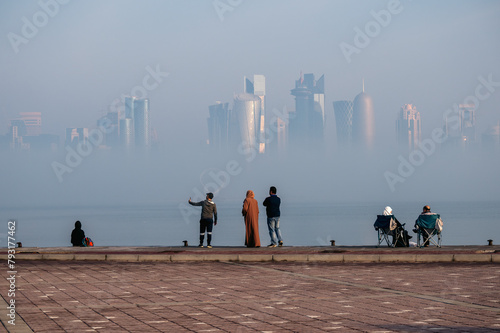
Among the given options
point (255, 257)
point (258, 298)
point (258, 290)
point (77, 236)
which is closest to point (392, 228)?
point (255, 257)

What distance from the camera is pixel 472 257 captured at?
779 inches

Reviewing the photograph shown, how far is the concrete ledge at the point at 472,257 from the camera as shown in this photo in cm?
1964

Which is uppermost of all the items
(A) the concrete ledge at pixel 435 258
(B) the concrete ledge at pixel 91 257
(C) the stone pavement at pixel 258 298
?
(B) the concrete ledge at pixel 91 257

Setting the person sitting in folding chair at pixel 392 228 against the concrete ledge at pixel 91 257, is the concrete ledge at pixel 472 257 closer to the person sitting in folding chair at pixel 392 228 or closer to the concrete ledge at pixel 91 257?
the person sitting in folding chair at pixel 392 228

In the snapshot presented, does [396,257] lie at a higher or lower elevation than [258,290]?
higher

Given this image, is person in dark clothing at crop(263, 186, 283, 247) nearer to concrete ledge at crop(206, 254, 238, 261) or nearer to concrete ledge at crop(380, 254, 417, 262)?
concrete ledge at crop(206, 254, 238, 261)

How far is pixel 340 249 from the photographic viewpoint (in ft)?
72.3

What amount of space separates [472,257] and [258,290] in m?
7.79

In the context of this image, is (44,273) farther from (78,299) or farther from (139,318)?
(139,318)

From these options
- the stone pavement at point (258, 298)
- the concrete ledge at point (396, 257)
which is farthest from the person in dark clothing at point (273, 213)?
the stone pavement at point (258, 298)

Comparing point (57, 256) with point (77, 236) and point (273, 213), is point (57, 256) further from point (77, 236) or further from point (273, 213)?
point (273, 213)

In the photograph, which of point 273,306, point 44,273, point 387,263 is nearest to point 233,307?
point 273,306

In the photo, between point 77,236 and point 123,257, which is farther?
point 77,236

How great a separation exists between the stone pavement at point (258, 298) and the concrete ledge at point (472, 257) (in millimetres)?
391
